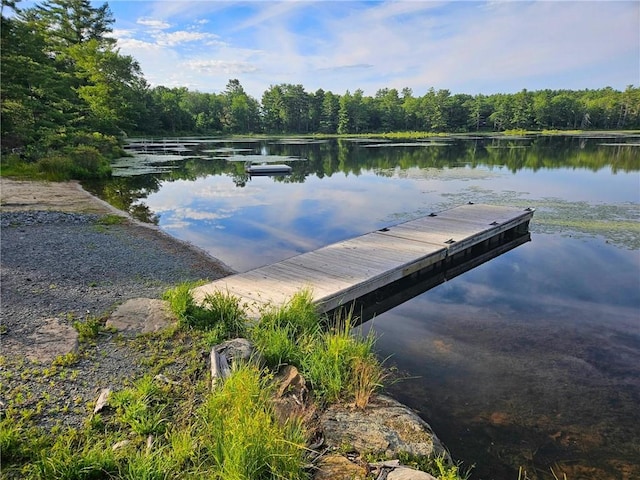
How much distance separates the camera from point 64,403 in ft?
10.6

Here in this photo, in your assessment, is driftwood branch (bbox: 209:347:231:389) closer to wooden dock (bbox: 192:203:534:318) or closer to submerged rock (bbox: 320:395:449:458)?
submerged rock (bbox: 320:395:449:458)

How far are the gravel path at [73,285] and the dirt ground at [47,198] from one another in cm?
76

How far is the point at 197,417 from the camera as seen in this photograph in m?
3.05

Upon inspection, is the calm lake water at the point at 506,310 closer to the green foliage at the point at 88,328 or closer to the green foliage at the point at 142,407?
the green foliage at the point at 142,407

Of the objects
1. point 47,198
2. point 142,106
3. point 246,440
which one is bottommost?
point 246,440

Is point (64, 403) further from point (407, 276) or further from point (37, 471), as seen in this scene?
point (407, 276)

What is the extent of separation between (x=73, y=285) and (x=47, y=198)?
898cm

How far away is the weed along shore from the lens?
2.63 metres

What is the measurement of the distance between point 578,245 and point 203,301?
9068 mm

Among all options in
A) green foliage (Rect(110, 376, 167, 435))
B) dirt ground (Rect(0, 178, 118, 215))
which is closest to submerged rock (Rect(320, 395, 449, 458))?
green foliage (Rect(110, 376, 167, 435))

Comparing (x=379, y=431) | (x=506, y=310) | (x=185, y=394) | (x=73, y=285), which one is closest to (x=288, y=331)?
(x=185, y=394)

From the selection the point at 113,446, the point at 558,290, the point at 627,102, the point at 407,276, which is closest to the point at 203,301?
the point at 113,446

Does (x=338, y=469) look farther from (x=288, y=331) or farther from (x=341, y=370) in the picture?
(x=288, y=331)

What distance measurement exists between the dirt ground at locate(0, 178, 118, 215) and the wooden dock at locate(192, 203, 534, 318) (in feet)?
25.8
